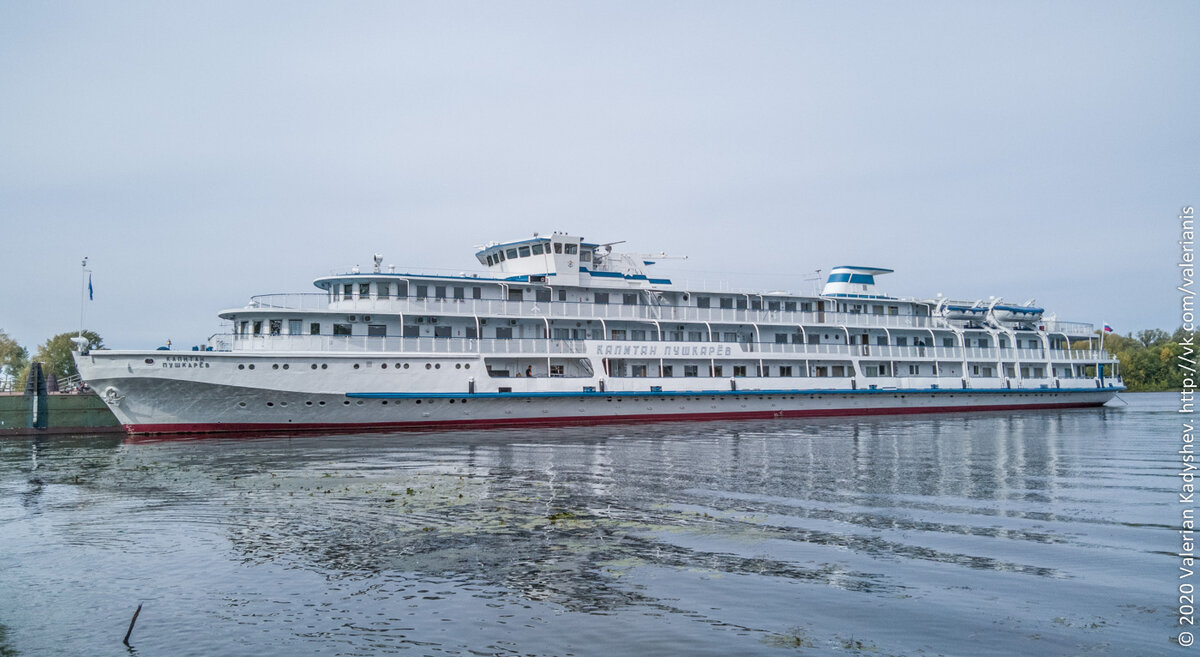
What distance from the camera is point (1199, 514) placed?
46.2 feet

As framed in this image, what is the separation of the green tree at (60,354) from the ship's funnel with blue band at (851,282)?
6842cm

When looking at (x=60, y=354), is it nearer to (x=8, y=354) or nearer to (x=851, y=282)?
(x=8, y=354)

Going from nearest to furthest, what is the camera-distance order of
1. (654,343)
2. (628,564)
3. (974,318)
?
(628,564) < (654,343) < (974,318)

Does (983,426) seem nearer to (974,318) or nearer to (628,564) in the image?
(974,318)

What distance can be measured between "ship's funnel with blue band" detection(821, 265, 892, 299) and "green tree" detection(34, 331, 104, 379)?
6842 cm

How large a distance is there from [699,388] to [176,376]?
83.4ft

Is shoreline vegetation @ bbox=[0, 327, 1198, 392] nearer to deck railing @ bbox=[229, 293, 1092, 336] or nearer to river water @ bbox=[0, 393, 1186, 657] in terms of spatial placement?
deck railing @ bbox=[229, 293, 1092, 336]

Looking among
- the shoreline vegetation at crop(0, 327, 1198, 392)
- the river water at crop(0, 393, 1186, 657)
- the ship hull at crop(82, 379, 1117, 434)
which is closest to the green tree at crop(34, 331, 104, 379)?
the shoreline vegetation at crop(0, 327, 1198, 392)

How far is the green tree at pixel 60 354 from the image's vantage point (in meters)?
76.8

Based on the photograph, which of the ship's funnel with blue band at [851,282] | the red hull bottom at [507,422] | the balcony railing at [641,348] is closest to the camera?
the red hull bottom at [507,422]

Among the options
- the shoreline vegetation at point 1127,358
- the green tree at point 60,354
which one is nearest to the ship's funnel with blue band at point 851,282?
the shoreline vegetation at point 1127,358

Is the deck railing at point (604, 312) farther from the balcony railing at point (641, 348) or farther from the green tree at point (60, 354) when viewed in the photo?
the green tree at point (60, 354)

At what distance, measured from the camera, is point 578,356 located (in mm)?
40438

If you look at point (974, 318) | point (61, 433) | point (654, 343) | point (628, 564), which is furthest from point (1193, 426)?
point (61, 433)
